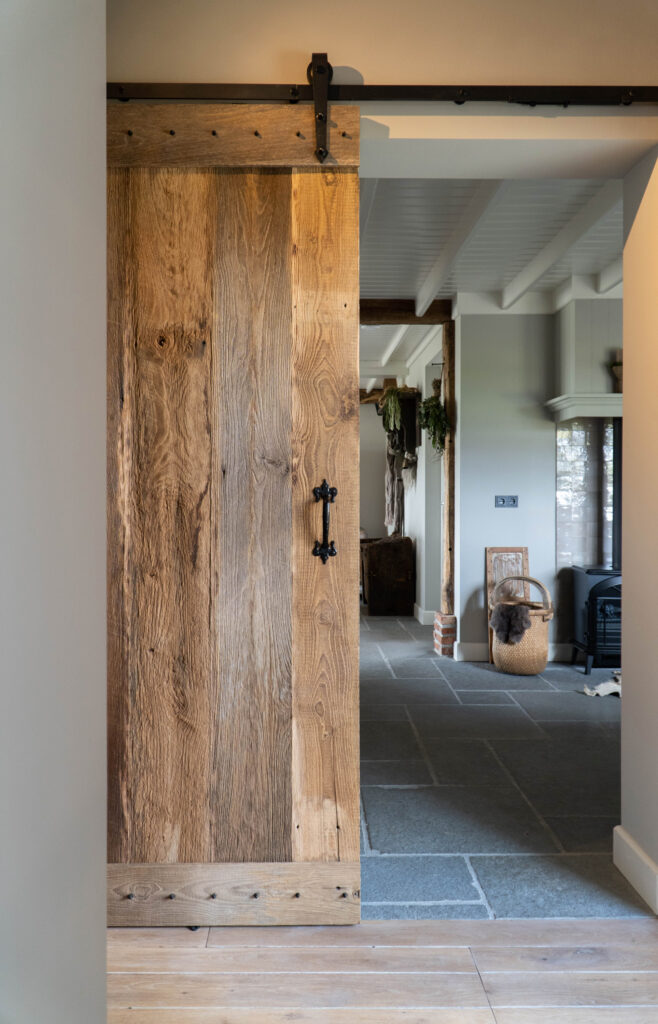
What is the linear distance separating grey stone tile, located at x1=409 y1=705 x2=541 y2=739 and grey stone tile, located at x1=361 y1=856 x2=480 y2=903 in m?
1.35

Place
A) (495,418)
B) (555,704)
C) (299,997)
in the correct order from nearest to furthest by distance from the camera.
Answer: (299,997) → (555,704) → (495,418)

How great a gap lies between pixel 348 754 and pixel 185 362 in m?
1.20

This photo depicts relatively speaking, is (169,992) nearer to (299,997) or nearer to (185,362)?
(299,997)

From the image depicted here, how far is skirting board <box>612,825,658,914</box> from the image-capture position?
2186mm

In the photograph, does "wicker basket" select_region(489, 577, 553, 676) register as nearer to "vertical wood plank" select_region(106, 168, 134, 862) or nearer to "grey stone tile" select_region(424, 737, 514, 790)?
"grey stone tile" select_region(424, 737, 514, 790)

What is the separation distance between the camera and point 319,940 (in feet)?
6.70

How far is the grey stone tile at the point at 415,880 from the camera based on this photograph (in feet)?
7.43

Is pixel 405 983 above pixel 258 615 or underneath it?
underneath

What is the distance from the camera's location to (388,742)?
369 cm

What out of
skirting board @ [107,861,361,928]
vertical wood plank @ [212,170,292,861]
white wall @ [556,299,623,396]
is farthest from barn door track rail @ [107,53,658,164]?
white wall @ [556,299,623,396]

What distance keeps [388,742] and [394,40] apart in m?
2.91

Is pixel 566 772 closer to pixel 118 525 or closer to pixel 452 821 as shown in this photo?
pixel 452 821

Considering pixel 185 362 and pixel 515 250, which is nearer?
pixel 185 362

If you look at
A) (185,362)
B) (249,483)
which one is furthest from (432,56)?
(249,483)
